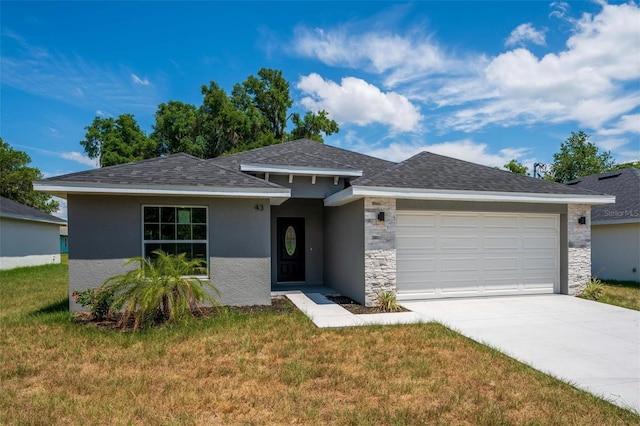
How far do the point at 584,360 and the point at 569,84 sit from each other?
14.8m

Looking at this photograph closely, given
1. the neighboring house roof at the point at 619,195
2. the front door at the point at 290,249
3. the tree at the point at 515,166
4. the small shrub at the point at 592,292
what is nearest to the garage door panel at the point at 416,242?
the front door at the point at 290,249

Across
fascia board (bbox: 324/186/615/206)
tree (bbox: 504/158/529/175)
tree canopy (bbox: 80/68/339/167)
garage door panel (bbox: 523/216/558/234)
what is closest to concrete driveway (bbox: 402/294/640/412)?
garage door panel (bbox: 523/216/558/234)

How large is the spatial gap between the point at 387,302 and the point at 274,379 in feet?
14.7

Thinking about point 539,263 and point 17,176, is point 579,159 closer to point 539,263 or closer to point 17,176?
point 539,263

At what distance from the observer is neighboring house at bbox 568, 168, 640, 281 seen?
44.3 feet

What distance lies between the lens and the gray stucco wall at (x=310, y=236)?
40.7 feet

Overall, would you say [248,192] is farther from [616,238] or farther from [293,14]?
[616,238]

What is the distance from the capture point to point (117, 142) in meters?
30.8

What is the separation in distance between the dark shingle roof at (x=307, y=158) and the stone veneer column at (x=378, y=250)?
7.02 feet

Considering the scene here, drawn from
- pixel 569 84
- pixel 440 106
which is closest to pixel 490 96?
pixel 440 106

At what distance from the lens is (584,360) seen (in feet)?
17.1

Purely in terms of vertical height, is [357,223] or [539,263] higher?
[357,223]

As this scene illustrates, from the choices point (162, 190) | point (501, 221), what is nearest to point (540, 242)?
point (501, 221)

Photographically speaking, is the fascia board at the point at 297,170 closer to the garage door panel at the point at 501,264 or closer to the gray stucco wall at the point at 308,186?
the gray stucco wall at the point at 308,186
